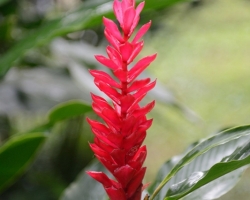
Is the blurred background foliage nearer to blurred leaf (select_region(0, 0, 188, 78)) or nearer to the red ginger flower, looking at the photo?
blurred leaf (select_region(0, 0, 188, 78))

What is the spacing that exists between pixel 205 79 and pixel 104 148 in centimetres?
302

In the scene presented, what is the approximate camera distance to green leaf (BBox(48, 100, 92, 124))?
626 millimetres

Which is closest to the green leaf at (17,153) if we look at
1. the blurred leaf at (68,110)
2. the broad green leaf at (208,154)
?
the blurred leaf at (68,110)

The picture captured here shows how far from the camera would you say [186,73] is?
139 inches

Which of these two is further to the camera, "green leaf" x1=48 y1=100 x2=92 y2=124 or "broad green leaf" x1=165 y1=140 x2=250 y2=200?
"green leaf" x1=48 y1=100 x2=92 y2=124

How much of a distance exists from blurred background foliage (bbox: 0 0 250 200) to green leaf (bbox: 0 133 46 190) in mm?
214

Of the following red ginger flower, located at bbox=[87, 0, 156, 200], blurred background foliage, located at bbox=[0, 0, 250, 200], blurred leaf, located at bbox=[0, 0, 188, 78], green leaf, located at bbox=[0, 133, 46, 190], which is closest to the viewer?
red ginger flower, located at bbox=[87, 0, 156, 200]

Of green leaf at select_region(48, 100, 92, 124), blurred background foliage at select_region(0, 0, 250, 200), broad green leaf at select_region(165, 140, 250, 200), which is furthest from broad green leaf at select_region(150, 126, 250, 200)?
blurred background foliage at select_region(0, 0, 250, 200)

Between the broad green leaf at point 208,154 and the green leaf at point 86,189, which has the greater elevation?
the broad green leaf at point 208,154

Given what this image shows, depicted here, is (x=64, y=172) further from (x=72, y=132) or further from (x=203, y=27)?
(x=203, y=27)

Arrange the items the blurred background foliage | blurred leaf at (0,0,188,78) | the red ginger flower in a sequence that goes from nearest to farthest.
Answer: the red ginger flower < blurred leaf at (0,0,188,78) < the blurred background foliage

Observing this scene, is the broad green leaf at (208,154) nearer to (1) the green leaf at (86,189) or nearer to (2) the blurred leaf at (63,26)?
(1) the green leaf at (86,189)

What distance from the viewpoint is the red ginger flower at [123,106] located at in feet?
1.29

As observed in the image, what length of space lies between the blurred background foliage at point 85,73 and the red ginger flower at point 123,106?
0.31 m
